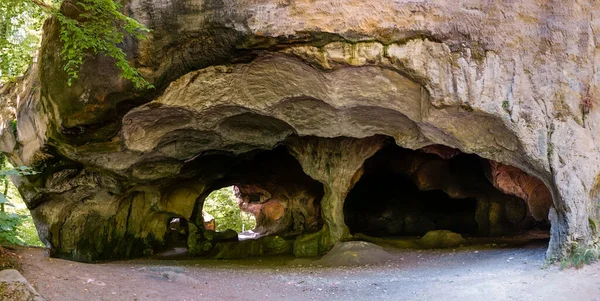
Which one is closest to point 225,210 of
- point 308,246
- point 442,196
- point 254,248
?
point 254,248

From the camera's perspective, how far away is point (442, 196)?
1537 cm

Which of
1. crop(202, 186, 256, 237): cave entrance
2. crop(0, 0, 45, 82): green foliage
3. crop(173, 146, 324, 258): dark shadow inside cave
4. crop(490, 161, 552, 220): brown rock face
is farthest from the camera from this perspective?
crop(202, 186, 256, 237): cave entrance

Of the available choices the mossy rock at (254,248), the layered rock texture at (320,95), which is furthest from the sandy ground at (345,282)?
the mossy rock at (254,248)

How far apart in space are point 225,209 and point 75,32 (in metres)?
18.6

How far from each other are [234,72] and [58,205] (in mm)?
5360

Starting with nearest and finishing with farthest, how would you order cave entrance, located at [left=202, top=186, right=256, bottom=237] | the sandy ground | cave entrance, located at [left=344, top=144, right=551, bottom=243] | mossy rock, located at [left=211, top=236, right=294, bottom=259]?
1. the sandy ground
2. cave entrance, located at [left=344, top=144, right=551, bottom=243]
3. mossy rock, located at [left=211, top=236, right=294, bottom=259]
4. cave entrance, located at [left=202, top=186, right=256, bottom=237]

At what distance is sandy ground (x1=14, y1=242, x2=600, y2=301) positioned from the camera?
4.73 m

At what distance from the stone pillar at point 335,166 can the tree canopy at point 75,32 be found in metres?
5.13

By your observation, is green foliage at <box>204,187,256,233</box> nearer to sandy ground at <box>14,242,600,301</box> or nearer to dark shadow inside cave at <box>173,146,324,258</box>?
dark shadow inside cave at <box>173,146,324,258</box>

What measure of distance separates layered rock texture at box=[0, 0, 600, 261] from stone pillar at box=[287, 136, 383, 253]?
1613 mm

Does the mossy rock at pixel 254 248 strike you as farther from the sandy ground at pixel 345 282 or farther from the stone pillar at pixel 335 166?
the sandy ground at pixel 345 282

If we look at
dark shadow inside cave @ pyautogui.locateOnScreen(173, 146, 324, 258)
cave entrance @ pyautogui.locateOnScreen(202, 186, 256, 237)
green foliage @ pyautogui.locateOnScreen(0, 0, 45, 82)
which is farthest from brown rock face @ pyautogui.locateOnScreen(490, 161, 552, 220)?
cave entrance @ pyautogui.locateOnScreen(202, 186, 256, 237)

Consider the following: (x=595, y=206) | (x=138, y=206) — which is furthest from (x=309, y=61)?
(x=138, y=206)

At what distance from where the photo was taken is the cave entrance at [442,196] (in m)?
10.4
